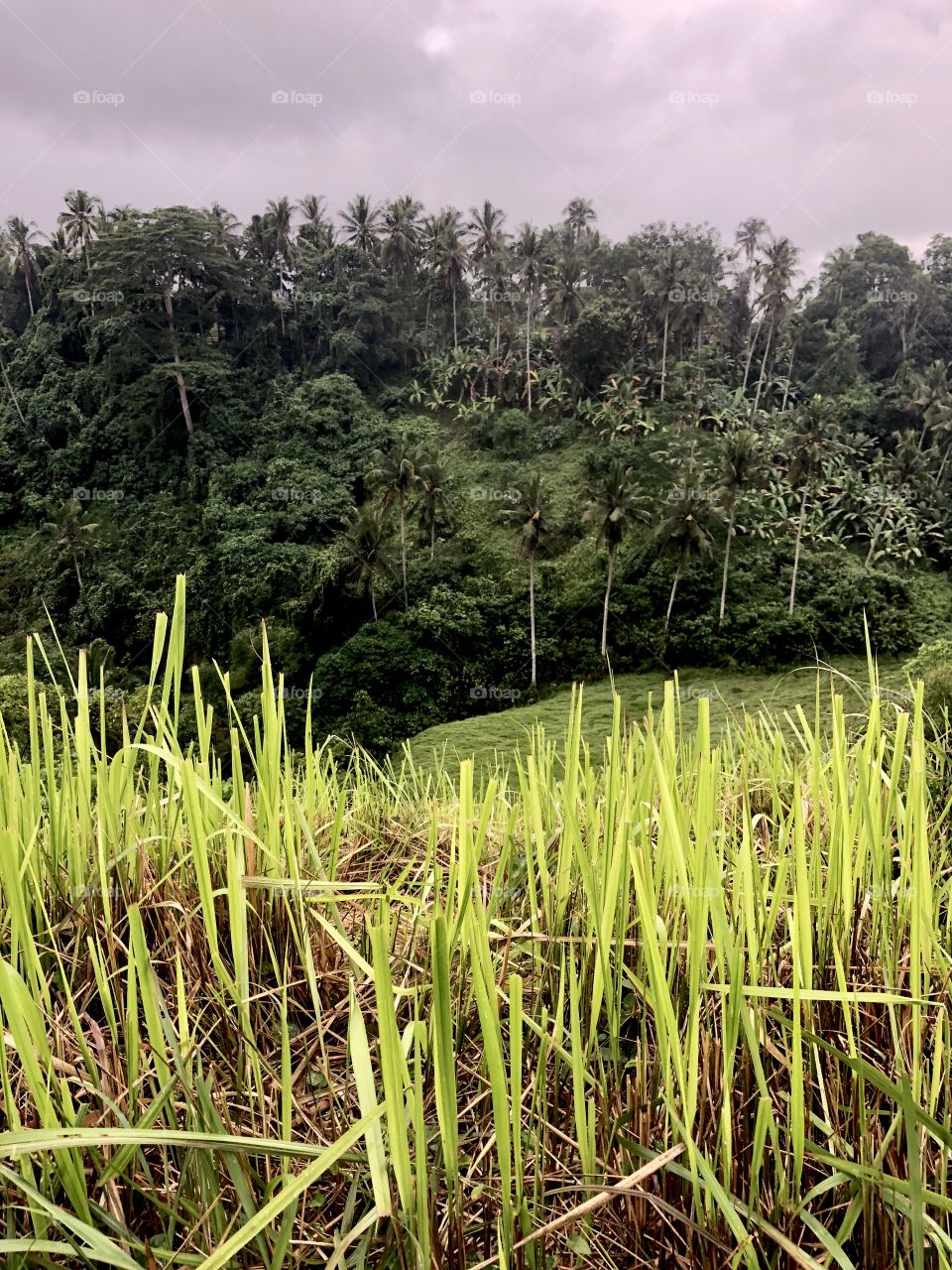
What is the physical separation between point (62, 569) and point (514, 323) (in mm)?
23076

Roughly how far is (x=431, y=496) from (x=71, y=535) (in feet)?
43.5

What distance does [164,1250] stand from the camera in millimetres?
485

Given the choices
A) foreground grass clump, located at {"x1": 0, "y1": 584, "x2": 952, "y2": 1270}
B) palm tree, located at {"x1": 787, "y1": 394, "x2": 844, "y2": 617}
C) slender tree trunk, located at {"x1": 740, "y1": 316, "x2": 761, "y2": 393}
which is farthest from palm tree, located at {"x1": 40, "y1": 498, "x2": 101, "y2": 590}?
slender tree trunk, located at {"x1": 740, "y1": 316, "x2": 761, "y2": 393}

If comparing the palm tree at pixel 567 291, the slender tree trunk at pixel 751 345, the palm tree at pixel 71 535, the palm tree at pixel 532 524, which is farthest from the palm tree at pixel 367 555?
the slender tree trunk at pixel 751 345

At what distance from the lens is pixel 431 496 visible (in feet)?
83.3

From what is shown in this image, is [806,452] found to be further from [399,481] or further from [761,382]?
[399,481]

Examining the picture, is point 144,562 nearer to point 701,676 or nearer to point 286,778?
point 701,676

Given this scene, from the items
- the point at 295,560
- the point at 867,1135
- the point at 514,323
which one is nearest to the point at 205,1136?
the point at 867,1135

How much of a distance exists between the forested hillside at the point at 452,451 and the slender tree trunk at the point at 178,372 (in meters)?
0.16

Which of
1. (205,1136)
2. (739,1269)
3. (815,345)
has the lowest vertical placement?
(739,1269)

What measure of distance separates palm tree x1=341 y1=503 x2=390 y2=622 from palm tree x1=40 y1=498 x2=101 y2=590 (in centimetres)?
967

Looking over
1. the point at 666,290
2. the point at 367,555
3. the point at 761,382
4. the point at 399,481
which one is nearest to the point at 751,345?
the point at 761,382

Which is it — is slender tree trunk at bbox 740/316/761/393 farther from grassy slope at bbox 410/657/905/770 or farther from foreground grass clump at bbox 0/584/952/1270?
foreground grass clump at bbox 0/584/952/1270

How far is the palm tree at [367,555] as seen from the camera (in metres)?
23.8
